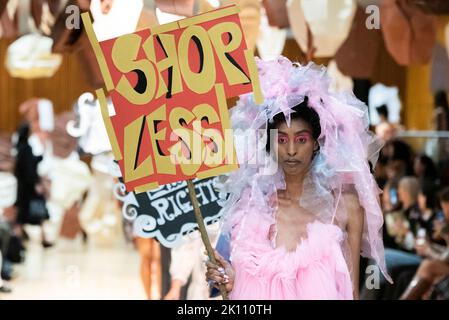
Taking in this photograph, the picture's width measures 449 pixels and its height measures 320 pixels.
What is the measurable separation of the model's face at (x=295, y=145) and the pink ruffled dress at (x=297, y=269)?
0.51 ft

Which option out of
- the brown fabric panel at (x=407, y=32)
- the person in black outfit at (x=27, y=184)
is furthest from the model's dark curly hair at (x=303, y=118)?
the person in black outfit at (x=27, y=184)

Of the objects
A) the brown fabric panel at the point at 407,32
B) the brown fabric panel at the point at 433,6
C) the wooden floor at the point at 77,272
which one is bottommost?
the wooden floor at the point at 77,272

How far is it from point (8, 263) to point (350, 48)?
2.42m

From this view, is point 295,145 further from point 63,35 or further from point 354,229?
point 63,35

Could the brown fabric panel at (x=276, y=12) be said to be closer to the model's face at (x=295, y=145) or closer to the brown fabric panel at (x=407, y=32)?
the brown fabric panel at (x=407, y=32)

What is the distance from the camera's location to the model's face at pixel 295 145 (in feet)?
7.96

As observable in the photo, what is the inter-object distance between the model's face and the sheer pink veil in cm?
3

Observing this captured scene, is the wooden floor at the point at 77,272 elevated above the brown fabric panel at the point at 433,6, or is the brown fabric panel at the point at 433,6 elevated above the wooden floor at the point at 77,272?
the brown fabric panel at the point at 433,6

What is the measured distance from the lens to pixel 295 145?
7.96 feet

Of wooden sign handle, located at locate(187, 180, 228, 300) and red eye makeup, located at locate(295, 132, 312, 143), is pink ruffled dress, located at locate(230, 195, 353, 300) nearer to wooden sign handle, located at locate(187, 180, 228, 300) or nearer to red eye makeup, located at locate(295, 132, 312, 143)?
wooden sign handle, located at locate(187, 180, 228, 300)

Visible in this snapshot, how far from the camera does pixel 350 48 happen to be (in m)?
4.79

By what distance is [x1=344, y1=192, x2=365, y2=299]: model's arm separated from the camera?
7.95ft

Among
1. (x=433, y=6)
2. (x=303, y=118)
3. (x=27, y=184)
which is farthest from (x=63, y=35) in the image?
(x=303, y=118)

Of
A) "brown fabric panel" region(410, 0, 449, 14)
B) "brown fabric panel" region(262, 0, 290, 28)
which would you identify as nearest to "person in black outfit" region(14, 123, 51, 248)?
"brown fabric panel" region(262, 0, 290, 28)
